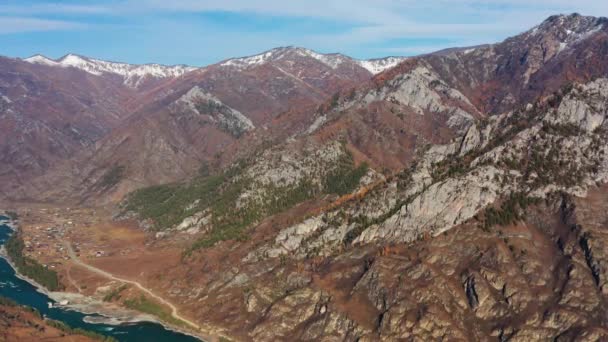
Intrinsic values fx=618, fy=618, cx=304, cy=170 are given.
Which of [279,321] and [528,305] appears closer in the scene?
[528,305]

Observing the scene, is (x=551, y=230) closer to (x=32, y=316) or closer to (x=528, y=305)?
(x=528, y=305)

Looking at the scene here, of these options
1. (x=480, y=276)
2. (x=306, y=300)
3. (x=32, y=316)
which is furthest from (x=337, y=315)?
(x=32, y=316)

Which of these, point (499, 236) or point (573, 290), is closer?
point (573, 290)

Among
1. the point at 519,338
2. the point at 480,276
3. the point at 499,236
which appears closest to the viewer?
the point at 519,338

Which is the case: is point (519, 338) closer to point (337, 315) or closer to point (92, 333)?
point (337, 315)

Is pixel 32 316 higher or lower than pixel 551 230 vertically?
lower

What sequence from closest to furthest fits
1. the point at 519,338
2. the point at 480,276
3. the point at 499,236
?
1. the point at 519,338
2. the point at 480,276
3. the point at 499,236

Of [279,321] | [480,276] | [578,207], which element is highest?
[578,207]

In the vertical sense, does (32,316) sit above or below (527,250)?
below

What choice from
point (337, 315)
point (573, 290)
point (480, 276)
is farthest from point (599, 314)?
point (337, 315)
